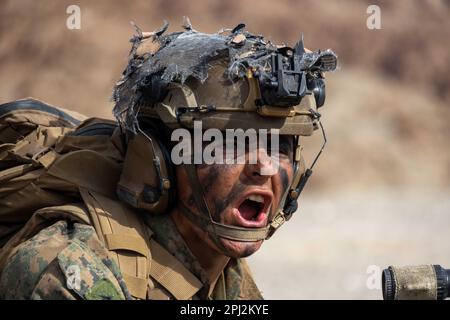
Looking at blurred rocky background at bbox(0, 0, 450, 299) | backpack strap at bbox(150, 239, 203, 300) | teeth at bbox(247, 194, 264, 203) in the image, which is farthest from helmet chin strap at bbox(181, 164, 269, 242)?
blurred rocky background at bbox(0, 0, 450, 299)

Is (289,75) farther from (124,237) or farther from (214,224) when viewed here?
(124,237)

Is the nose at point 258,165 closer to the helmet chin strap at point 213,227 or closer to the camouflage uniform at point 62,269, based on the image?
the helmet chin strap at point 213,227

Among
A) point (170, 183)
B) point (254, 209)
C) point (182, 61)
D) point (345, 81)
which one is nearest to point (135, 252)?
point (170, 183)

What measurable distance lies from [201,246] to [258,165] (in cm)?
53

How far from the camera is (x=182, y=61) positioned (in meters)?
4.61

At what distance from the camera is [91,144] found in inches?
200

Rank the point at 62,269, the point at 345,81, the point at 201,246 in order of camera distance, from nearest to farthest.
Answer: the point at 62,269 → the point at 201,246 → the point at 345,81

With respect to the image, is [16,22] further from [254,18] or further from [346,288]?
[346,288]

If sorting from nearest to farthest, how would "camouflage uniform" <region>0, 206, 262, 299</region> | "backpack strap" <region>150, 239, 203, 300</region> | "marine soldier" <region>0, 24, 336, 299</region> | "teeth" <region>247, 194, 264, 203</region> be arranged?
"camouflage uniform" <region>0, 206, 262, 299</region>
"marine soldier" <region>0, 24, 336, 299</region>
"teeth" <region>247, 194, 264, 203</region>
"backpack strap" <region>150, 239, 203, 300</region>

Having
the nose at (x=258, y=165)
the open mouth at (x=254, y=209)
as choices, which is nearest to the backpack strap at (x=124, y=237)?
the open mouth at (x=254, y=209)

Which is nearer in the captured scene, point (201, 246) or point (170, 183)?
point (170, 183)

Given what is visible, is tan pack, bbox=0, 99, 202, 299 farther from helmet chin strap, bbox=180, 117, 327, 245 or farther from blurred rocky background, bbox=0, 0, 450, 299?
blurred rocky background, bbox=0, 0, 450, 299

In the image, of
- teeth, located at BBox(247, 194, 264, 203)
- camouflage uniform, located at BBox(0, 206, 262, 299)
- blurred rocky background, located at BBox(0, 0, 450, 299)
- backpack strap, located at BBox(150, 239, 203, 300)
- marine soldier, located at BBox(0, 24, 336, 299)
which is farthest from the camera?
blurred rocky background, located at BBox(0, 0, 450, 299)

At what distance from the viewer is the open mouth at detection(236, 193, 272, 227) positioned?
4.57m
